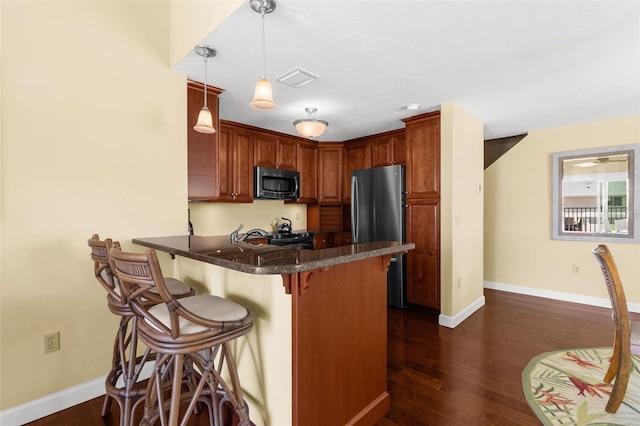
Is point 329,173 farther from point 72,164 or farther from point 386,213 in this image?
point 72,164

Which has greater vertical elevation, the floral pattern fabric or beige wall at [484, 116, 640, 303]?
beige wall at [484, 116, 640, 303]

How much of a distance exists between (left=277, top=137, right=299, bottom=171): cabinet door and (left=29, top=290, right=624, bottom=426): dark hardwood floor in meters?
2.50

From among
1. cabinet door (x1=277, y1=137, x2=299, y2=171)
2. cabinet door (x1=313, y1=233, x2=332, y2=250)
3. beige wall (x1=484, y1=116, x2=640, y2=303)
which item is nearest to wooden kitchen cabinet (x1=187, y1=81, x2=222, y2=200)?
cabinet door (x1=277, y1=137, x2=299, y2=171)

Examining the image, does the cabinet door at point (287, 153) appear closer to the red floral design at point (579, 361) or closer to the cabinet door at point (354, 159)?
→ the cabinet door at point (354, 159)

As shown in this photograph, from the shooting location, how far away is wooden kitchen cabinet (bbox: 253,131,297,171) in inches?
163

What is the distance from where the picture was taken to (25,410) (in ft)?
5.78

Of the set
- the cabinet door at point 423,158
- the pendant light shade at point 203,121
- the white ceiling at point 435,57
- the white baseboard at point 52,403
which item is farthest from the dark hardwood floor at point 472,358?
the white ceiling at point 435,57

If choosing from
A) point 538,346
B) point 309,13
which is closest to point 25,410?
point 309,13

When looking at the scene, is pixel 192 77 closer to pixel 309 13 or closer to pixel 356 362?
pixel 309 13

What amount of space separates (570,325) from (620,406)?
5.25 ft

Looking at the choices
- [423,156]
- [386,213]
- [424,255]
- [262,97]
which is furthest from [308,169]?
[262,97]

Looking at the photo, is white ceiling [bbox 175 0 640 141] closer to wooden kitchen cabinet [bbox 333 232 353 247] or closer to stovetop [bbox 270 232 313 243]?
stovetop [bbox 270 232 313 243]

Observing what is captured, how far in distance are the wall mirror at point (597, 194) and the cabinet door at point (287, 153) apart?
368 centimetres

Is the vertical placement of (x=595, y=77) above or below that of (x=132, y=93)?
above
